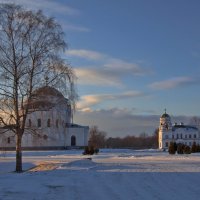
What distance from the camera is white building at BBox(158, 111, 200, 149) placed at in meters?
148

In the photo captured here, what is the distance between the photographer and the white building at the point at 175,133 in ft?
487

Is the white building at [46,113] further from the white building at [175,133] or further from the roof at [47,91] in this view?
the white building at [175,133]

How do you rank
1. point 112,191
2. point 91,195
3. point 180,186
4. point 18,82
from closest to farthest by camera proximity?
1. point 91,195
2. point 112,191
3. point 180,186
4. point 18,82

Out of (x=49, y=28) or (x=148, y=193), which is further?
(x=49, y=28)

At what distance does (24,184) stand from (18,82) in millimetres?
11163

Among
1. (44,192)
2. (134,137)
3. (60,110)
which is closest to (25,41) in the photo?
(60,110)

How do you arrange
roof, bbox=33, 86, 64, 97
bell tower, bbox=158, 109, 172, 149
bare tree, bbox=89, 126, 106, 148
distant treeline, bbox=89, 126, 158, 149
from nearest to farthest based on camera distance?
1. roof, bbox=33, 86, 64, 97
2. bare tree, bbox=89, 126, 106, 148
3. bell tower, bbox=158, 109, 172, 149
4. distant treeline, bbox=89, 126, 158, 149

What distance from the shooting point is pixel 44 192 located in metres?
15.0

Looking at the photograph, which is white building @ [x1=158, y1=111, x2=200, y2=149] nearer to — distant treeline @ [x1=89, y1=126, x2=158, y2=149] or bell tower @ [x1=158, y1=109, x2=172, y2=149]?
bell tower @ [x1=158, y1=109, x2=172, y2=149]

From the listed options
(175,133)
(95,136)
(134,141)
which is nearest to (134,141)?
(134,141)

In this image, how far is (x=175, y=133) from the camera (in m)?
151

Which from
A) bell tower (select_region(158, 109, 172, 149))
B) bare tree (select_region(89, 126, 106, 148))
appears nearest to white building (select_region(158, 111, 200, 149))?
A: bell tower (select_region(158, 109, 172, 149))

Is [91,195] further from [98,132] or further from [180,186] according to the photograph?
[98,132]

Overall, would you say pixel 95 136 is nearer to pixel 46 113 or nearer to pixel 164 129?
pixel 164 129
